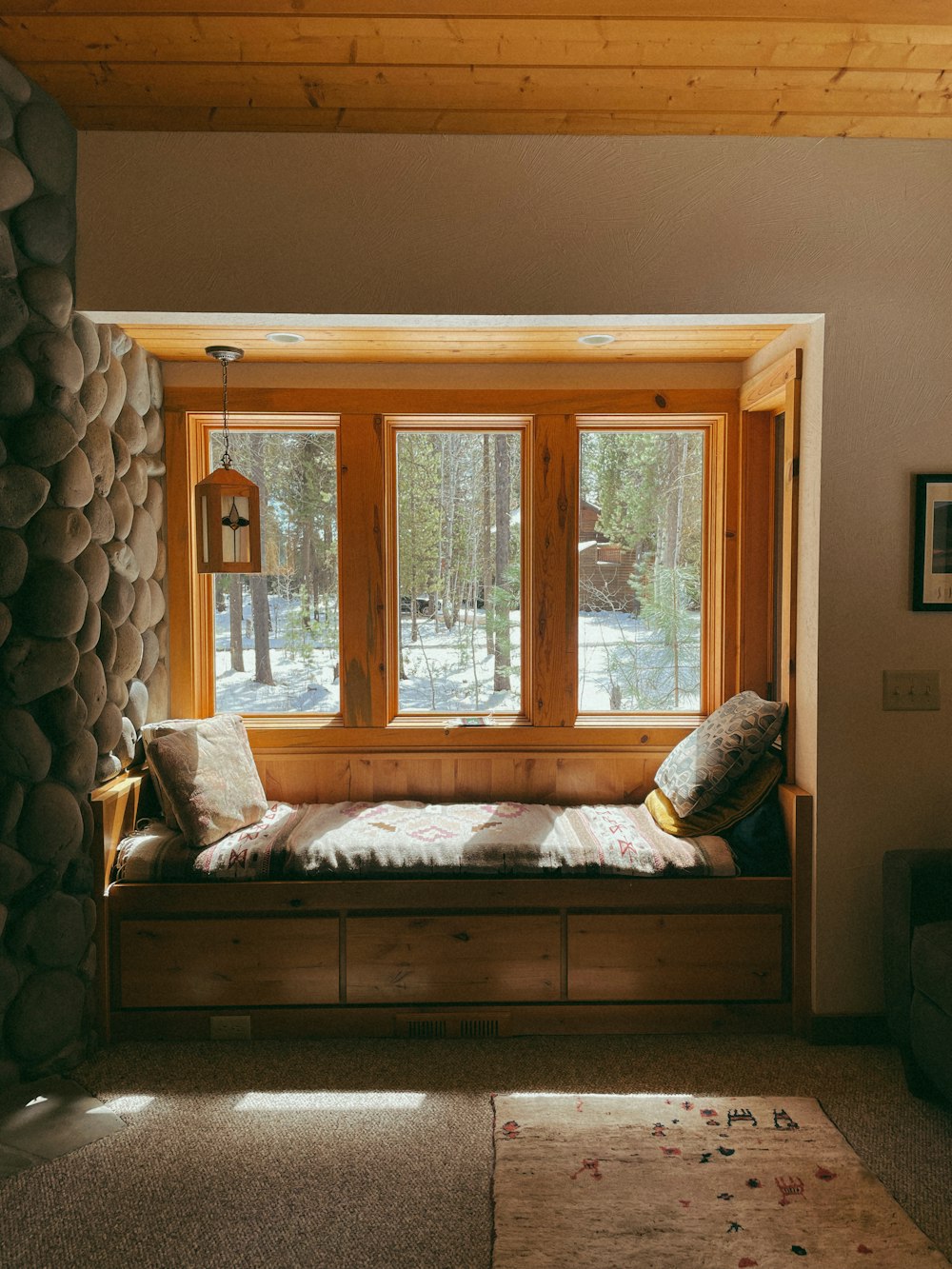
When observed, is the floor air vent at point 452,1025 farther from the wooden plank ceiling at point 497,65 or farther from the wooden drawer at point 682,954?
the wooden plank ceiling at point 497,65

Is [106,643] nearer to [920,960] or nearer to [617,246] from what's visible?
[617,246]

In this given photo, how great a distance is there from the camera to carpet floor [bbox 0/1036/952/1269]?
1.96 meters

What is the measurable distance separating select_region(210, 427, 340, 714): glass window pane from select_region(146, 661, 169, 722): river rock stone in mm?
235

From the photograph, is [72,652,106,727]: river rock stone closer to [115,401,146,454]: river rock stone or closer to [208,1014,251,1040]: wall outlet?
[115,401,146,454]: river rock stone

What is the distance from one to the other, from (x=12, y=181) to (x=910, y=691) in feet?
10.1

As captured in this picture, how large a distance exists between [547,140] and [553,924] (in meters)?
2.51

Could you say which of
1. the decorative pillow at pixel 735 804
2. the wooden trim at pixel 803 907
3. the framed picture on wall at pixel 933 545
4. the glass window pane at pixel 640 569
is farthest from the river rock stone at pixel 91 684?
the framed picture on wall at pixel 933 545

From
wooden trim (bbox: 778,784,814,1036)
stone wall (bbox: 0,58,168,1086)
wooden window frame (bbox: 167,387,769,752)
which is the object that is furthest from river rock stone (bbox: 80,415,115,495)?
wooden trim (bbox: 778,784,814,1036)

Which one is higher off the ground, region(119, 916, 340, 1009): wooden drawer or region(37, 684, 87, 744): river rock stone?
region(37, 684, 87, 744): river rock stone

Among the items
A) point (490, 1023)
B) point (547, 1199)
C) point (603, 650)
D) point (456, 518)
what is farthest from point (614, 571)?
point (547, 1199)

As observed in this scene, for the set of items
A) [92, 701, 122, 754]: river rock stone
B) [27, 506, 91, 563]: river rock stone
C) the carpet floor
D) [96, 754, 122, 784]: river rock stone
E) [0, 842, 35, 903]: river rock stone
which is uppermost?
[27, 506, 91, 563]: river rock stone

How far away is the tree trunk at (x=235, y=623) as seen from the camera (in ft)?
11.9

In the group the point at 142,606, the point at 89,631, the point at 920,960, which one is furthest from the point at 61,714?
the point at 920,960

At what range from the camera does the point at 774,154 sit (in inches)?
105
